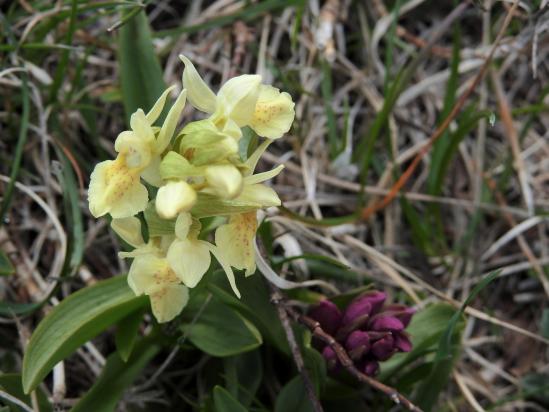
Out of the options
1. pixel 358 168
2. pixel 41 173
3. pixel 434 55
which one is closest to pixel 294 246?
pixel 358 168

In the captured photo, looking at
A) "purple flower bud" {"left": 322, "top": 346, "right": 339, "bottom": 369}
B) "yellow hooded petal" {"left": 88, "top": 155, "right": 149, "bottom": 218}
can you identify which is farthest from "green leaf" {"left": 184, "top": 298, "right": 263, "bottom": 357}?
"yellow hooded petal" {"left": 88, "top": 155, "right": 149, "bottom": 218}

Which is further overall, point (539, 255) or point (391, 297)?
point (539, 255)

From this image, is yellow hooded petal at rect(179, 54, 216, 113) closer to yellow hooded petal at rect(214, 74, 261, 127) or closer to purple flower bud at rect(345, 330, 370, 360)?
yellow hooded petal at rect(214, 74, 261, 127)

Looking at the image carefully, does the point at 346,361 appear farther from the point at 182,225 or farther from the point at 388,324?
the point at 182,225

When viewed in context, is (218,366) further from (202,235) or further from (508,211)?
(508,211)

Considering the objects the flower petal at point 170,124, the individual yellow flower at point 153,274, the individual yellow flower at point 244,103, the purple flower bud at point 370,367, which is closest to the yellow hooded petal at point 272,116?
the individual yellow flower at point 244,103

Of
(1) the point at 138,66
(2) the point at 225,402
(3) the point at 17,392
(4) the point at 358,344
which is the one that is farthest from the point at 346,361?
(1) the point at 138,66
